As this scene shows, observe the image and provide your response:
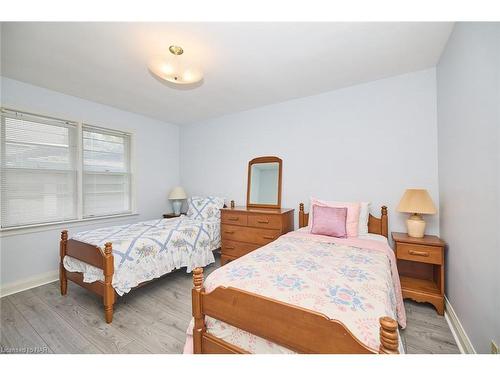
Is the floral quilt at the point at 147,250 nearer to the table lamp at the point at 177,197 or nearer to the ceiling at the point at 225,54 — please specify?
the table lamp at the point at 177,197

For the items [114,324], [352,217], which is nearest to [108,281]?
[114,324]

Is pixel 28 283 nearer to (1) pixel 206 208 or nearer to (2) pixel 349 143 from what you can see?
(1) pixel 206 208

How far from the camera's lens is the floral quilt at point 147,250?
194 cm

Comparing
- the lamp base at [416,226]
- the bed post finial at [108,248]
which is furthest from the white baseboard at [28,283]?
the lamp base at [416,226]

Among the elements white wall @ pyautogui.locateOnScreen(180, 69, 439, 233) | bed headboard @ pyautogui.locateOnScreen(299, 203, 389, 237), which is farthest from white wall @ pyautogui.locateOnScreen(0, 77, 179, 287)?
bed headboard @ pyautogui.locateOnScreen(299, 203, 389, 237)

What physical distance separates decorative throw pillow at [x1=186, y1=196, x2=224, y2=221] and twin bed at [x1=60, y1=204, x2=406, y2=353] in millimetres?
969

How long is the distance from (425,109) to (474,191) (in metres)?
1.28

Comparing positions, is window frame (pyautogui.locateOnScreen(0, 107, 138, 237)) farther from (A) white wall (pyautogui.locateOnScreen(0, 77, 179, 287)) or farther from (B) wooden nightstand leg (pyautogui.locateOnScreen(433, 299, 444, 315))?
(B) wooden nightstand leg (pyautogui.locateOnScreen(433, 299, 444, 315))

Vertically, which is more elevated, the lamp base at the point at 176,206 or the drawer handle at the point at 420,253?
the lamp base at the point at 176,206

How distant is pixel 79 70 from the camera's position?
2172 millimetres

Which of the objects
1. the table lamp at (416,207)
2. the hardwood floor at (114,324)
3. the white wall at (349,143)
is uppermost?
the white wall at (349,143)

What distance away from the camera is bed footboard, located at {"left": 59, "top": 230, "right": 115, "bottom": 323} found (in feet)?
5.89

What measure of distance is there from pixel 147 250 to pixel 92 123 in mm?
2160
